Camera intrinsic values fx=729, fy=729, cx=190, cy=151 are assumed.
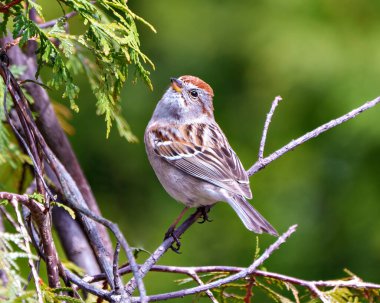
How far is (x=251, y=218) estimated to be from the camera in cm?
329

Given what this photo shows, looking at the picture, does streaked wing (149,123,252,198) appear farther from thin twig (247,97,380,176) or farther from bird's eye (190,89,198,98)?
thin twig (247,97,380,176)

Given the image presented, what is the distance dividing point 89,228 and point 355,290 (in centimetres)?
115

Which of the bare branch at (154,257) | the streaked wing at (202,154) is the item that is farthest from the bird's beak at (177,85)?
the bare branch at (154,257)

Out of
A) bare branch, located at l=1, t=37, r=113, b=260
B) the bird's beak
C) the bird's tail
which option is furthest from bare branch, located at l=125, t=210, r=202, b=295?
the bird's beak

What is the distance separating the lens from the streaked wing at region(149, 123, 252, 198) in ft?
12.0

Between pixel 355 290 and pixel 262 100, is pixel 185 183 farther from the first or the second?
pixel 262 100

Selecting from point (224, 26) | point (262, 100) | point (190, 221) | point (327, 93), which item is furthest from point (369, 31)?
point (190, 221)

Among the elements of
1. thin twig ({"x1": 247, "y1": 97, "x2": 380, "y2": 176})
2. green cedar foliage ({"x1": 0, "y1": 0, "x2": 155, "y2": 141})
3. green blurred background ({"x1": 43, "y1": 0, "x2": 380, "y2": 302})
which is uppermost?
green cedar foliage ({"x1": 0, "y1": 0, "x2": 155, "y2": 141})

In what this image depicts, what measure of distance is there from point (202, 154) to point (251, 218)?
794 mm

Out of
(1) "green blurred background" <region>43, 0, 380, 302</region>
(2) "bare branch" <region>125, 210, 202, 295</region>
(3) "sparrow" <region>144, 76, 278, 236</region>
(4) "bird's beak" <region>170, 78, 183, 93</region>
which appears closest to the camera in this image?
(2) "bare branch" <region>125, 210, 202, 295</region>

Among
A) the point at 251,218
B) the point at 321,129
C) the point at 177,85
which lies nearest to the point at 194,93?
the point at 177,85

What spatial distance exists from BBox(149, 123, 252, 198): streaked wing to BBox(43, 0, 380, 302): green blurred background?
1506 mm

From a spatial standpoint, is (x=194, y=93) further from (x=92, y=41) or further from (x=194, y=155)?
(x=92, y=41)

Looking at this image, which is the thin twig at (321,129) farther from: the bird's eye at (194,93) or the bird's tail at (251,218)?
the bird's eye at (194,93)
